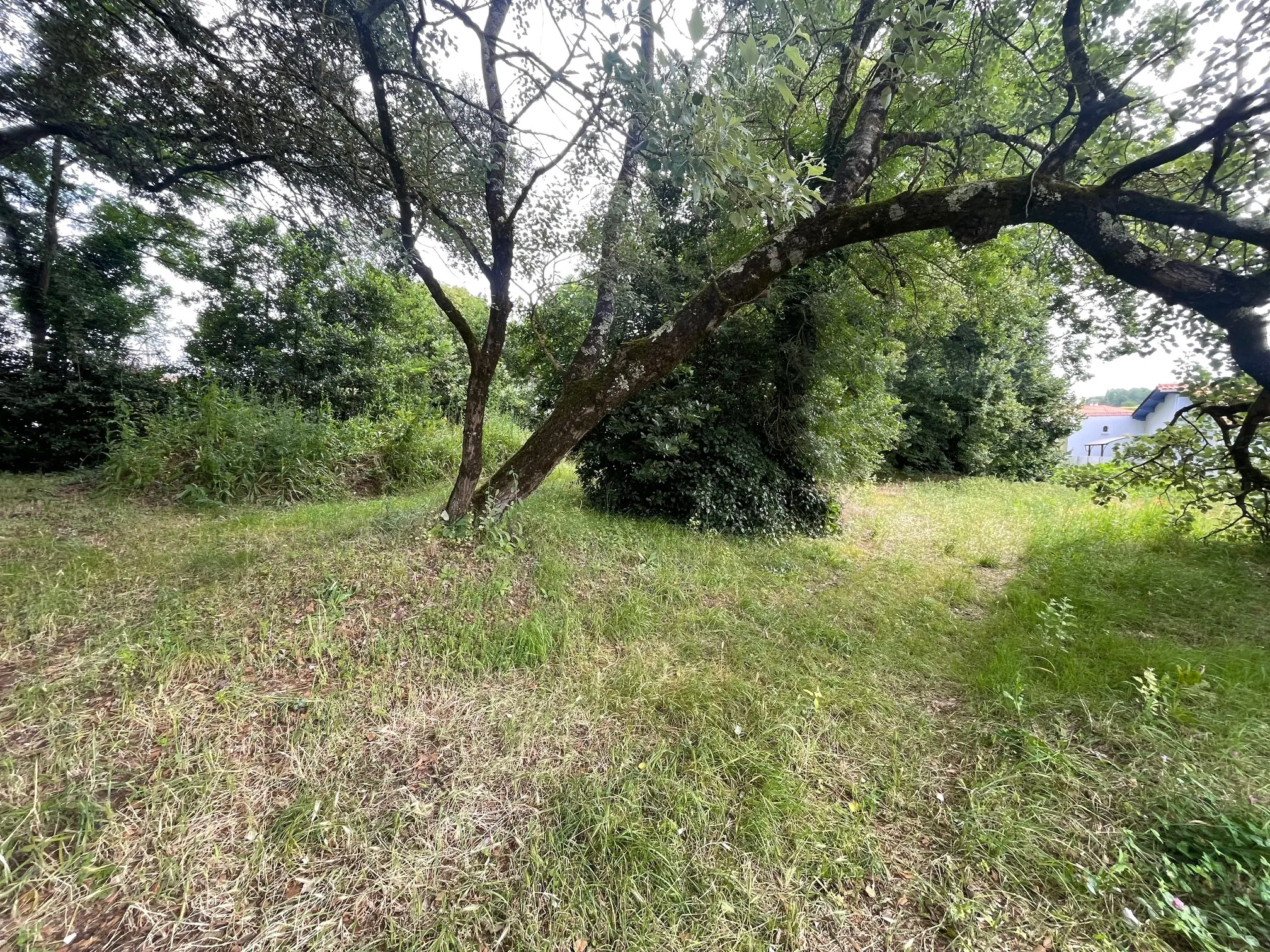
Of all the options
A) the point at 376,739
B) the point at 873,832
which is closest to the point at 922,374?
the point at 873,832

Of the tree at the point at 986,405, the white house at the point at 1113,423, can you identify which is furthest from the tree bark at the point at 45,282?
the white house at the point at 1113,423

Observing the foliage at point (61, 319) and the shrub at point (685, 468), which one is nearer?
the shrub at point (685, 468)

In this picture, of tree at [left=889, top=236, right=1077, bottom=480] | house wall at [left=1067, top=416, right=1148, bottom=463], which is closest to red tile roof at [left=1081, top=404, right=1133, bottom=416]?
house wall at [left=1067, top=416, right=1148, bottom=463]

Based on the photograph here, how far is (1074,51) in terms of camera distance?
9.84ft

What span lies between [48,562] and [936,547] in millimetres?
8091

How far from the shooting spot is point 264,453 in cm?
547

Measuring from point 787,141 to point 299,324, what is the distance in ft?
27.1

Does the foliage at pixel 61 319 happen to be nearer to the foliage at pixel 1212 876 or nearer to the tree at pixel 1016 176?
the tree at pixel 1016 176

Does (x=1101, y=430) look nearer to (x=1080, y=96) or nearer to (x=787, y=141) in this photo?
(x=1080, y=96)

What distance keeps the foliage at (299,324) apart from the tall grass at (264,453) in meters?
0.88

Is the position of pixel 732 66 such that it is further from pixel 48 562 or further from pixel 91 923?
pixel 48 562

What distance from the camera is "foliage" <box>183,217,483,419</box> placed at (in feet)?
23.4

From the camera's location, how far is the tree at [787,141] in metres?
2.33

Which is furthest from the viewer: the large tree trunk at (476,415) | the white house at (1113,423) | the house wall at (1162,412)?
the white house at (1113,423)
